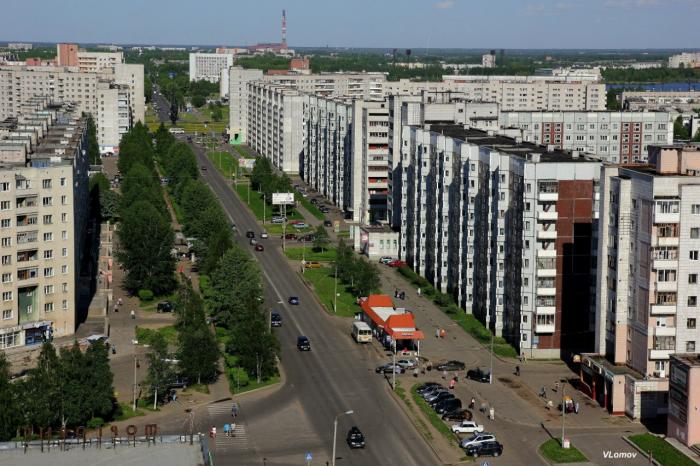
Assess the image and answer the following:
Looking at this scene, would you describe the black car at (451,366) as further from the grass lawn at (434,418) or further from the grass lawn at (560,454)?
the grass lawn at (560,454)

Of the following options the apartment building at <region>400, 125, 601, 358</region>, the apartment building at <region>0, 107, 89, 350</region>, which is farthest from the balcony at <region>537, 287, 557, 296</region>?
the apartment building at <region>0, 107, 89, 350</region>

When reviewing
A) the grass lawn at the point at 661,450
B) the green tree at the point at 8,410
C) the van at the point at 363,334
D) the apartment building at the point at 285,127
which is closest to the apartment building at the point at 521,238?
the van at the point at 363,334

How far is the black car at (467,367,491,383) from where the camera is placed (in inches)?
2960

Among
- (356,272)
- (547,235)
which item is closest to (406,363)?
(547,235)

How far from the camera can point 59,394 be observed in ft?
207

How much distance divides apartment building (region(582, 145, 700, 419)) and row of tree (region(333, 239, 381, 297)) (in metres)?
28.6

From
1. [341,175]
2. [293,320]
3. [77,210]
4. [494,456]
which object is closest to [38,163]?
[77,210]

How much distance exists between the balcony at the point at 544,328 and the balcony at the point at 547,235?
550 cm

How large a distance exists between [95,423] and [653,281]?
101 ft

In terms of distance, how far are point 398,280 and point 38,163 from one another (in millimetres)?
32824

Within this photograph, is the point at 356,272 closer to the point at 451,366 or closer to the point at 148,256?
the point at 148,256

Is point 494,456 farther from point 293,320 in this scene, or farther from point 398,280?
point 398,280

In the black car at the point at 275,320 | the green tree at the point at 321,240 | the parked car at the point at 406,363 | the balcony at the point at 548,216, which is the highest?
the balcony at the point at 548,216

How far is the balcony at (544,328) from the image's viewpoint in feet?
264
